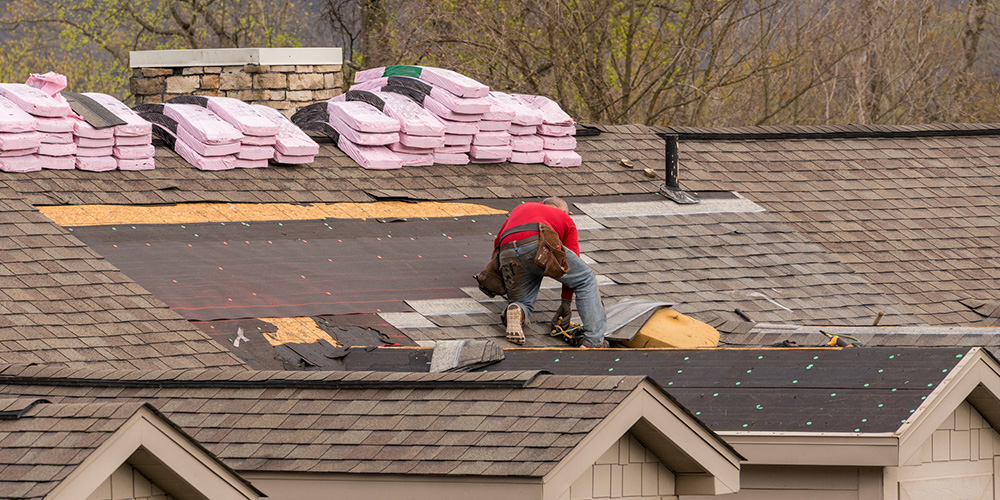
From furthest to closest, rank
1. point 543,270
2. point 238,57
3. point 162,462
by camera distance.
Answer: point 238,57 < point 543,270 < point 162,462

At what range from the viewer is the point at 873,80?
34.8 m

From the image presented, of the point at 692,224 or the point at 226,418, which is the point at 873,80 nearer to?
the point at 692,224

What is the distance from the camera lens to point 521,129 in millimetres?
16484

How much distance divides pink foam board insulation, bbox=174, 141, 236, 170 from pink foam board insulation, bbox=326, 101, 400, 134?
1530 millimetres

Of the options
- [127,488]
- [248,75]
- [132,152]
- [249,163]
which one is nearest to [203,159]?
[249,163]

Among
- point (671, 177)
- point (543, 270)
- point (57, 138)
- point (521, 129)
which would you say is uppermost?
point (57, 138)

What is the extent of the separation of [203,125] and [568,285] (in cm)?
445

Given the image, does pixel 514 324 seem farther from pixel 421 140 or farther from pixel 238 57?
pixel 238 57

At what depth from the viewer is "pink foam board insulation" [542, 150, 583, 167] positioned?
16.6m

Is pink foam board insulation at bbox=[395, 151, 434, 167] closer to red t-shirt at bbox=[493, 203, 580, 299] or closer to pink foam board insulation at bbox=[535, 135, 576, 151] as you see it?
pink foam board insulation at bbox=[535, 135, 576, 151]

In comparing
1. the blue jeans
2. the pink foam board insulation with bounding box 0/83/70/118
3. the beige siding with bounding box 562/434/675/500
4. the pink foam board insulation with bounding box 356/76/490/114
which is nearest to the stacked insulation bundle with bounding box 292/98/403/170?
the pink foam board insulation with bounding box 356/76/490/114

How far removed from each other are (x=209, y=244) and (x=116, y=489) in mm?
7244

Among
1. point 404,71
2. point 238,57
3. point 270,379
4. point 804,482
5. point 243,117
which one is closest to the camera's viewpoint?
point 270,379

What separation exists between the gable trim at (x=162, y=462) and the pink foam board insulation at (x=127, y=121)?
8.38 m
